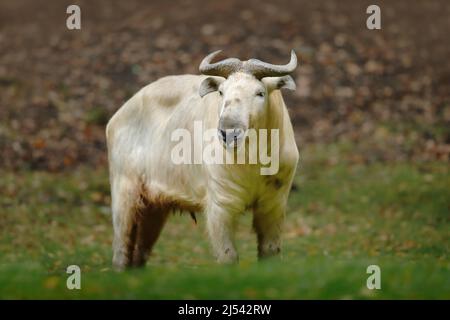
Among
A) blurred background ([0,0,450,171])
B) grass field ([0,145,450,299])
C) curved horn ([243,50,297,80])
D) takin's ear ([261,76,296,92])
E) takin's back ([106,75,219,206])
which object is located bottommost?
grass field ([0,145,450,299])

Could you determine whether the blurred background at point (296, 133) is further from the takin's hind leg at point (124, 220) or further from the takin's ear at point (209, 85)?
the takin's ear at point (209, 85)

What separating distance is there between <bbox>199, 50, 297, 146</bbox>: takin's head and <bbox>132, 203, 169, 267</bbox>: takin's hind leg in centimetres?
172

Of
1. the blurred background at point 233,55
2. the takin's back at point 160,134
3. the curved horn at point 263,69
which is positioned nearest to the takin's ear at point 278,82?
the curved horn at point 263,69

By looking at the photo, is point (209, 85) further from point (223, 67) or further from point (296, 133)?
point (296, 133)

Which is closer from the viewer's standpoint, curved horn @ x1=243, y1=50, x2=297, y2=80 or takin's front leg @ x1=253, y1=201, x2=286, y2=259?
curved horn @ x1=243, y1=50, x2=297, y2=80

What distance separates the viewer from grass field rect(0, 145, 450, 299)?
Result: 627cm

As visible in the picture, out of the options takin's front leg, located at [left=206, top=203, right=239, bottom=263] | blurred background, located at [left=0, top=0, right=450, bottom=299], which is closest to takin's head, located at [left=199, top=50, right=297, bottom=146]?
takin's front leg, located at [left=206, top=203, right=239, bottom=263]

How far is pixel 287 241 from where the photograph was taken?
1196 centimetres

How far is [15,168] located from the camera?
1448cm

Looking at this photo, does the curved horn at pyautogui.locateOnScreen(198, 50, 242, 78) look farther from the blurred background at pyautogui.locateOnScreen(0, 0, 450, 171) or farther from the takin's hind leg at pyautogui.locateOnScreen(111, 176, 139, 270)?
the blurred background at pyautogui.locateOnScreen(0, 0, 450, 171)

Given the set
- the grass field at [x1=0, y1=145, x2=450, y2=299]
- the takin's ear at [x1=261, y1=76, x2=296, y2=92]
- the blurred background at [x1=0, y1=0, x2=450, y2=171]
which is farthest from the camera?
the blurred background at [x1=0, y1=0, x2=450, y2=171]

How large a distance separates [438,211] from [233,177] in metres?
5.57

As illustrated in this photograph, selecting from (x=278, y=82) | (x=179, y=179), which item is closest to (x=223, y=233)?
(x=179, y=179)
